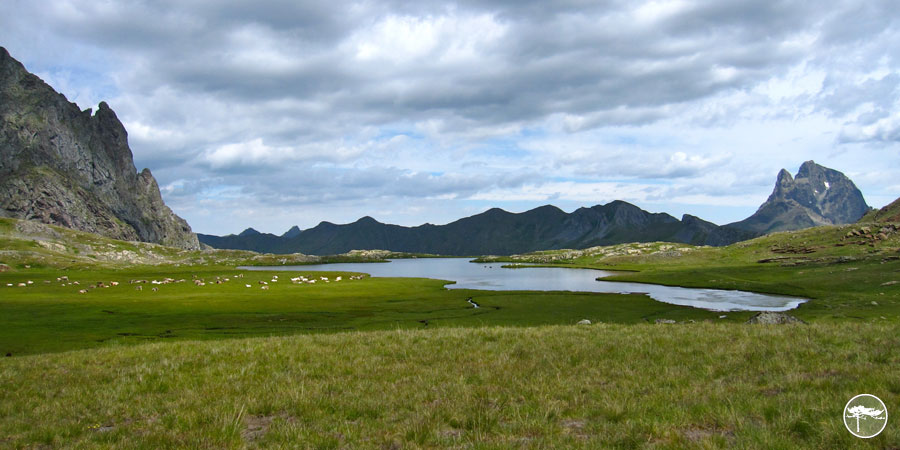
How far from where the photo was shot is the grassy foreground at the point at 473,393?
937cm

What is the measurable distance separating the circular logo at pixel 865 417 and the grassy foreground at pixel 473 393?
0.16 m

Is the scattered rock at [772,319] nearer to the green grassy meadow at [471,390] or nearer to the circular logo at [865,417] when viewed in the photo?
the green grassy meadow at [471,390]

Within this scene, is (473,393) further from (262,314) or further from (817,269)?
(817,269)

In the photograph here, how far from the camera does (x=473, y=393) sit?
1252 centimetres

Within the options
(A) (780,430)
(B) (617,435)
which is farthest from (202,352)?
(A) (780,430)

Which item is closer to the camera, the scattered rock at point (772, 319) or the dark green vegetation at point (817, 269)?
the scattered rock at point (772, 319)

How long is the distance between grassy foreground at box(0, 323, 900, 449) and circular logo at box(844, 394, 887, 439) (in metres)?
0.16

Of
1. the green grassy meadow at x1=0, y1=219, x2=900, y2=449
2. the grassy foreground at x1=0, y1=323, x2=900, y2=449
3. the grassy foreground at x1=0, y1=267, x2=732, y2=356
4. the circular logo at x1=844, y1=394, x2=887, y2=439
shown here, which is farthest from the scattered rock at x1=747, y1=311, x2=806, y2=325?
the circular logo at x1=844, y1=394, x2=887, y2=439

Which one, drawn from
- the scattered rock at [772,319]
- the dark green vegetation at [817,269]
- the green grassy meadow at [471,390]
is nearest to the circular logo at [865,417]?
the green grassy meadow at [471,390]

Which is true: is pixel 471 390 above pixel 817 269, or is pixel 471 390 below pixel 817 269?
above

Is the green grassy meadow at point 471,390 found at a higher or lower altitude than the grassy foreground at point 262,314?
higher

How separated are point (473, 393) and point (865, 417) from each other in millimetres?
7986

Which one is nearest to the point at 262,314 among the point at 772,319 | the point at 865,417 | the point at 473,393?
the point at 473,393

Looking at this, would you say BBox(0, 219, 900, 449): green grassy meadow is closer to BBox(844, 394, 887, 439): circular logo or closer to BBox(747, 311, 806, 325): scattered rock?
BBox(844, 394, 887, 439): circular logo
